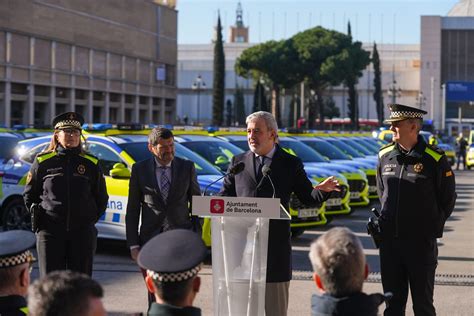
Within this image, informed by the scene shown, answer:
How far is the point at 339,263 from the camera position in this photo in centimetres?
393

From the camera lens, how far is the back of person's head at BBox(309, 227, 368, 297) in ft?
12.9

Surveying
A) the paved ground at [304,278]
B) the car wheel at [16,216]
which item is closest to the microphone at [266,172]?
the paved ground at [304,278]

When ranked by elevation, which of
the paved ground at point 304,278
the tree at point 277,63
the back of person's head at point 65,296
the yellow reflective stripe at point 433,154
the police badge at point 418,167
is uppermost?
the tree at point 277,63

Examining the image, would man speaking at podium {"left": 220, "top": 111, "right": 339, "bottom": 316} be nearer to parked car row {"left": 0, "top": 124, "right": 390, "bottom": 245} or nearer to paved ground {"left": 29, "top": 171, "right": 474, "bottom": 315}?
paved ground {"left": 29, "top": 171, "right": 474, "bottom": 315}

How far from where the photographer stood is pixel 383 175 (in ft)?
22.4

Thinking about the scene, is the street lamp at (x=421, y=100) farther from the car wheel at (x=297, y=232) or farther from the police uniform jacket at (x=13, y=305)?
the police uniform jacket at (x=13, y=305)

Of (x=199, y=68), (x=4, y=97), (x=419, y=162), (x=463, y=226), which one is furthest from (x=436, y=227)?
(x=199, y=68)

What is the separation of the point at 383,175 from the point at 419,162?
0.98 feet

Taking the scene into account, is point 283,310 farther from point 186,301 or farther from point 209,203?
point 186,301

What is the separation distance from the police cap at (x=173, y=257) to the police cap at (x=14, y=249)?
0.66 metres

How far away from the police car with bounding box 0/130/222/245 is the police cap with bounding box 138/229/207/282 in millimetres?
7506

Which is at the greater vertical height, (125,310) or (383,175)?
(383,175)

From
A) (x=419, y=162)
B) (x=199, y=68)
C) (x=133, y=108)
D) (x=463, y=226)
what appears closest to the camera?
(x=419, y=162)

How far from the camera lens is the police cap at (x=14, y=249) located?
425cm
